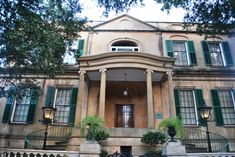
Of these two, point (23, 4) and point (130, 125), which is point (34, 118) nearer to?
point (130, 125)

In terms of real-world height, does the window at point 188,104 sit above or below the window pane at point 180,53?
below

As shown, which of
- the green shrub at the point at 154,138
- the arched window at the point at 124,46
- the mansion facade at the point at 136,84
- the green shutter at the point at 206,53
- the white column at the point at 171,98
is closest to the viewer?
the green shrub at the point at 154,138

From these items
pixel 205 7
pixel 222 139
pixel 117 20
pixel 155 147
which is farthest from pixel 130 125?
pixel 205 7

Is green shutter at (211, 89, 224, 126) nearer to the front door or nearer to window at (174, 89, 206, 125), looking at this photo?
window at (174, 89, 206, 125)

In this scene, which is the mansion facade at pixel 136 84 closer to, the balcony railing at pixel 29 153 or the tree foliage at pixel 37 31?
the tree foliage at pixel 37 31

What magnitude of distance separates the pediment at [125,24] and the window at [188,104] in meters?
5.25

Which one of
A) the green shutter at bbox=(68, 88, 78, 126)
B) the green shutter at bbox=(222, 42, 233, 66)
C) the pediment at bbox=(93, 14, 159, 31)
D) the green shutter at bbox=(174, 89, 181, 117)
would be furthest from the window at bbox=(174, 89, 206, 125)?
the green shutter at bbox=(68, 88, 78, 126)

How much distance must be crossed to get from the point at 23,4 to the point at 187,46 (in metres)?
11.7

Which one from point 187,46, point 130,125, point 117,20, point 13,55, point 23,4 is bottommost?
point 130,125

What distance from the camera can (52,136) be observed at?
42.9ft

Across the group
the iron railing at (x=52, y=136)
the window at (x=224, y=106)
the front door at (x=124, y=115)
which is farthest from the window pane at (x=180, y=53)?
the iron railing at (x=52, y=136)

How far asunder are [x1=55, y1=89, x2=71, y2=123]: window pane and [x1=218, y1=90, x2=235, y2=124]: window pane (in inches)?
368

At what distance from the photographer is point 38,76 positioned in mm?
14523

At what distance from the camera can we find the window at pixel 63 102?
1377 centimetres
